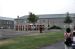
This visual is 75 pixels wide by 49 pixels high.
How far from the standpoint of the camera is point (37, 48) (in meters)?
21.4

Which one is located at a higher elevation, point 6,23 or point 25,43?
point 6,23

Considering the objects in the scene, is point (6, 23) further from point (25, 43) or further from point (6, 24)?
point (25, 43)

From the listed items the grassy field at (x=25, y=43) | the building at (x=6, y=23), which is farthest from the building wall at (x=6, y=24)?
the grassy field at (x=25, y=43)

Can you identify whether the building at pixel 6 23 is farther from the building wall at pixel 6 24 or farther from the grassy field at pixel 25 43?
the grassy field at pixel 25 43

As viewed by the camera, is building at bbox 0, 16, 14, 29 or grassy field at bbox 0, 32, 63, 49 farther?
building at bbox 0, 16, 14, 29

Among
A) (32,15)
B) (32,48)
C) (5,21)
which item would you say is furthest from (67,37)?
(5,21)

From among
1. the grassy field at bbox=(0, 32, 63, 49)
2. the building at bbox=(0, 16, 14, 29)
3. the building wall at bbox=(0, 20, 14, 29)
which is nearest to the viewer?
the grassy field at bbox=(0, 32, 63, 49)

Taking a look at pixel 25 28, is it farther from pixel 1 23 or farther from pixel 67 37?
pixel 1 23

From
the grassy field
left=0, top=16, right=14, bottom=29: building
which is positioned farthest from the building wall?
the grassy field

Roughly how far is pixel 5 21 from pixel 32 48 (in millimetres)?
137003

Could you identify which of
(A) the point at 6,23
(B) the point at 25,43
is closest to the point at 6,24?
(A) the point at 6,23

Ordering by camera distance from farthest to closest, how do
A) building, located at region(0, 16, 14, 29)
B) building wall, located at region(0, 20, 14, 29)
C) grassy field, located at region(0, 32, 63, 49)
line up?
building, located at region(0, 16, 14, 29)
building wall, located at region(0, 20, 14, 29)
grassy field, located at region(0, 32, 63, 49)

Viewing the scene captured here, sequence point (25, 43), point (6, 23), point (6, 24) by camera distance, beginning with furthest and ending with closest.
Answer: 1. point (6, 23)
2. point (6, 24)
3. point (25, 43)

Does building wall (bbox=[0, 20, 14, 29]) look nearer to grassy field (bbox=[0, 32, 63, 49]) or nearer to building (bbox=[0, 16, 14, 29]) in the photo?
building (bbox=[0, 16, 14, 29])
